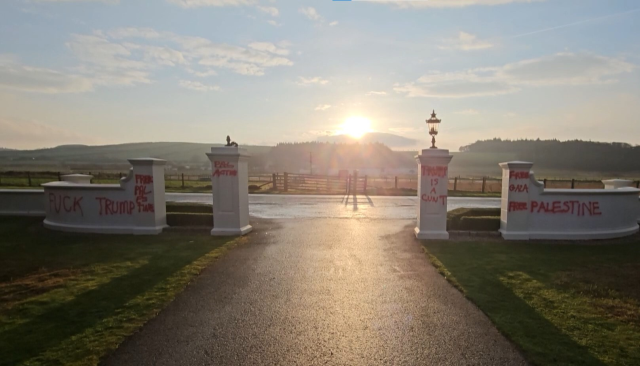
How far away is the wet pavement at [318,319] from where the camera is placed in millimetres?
3965

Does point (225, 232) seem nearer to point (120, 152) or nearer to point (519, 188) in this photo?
point (519, 188)

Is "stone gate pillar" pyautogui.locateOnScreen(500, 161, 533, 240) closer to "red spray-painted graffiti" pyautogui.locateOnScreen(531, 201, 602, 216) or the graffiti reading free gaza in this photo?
"red spray-painted graffiti" pyautogui.locateOnScreen(531, 201, 602, 216)

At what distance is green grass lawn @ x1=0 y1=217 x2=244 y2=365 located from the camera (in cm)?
415

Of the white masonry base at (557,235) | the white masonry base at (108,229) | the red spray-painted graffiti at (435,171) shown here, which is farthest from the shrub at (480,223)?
the white masonry base at (108,229)

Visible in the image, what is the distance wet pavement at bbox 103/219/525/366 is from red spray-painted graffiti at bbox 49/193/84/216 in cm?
591

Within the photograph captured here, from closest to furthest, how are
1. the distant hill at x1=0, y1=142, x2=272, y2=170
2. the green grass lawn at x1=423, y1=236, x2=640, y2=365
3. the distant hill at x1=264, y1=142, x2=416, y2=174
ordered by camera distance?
the green grass lawn at x1=423, y1=236, x2=640, y2=365 < the distant hill at x1=264, y1=142, x2=416, y2=174 < the distant hill at x1=0, y1=142, x2=272, y2=170

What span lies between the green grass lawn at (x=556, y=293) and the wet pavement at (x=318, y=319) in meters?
0.35

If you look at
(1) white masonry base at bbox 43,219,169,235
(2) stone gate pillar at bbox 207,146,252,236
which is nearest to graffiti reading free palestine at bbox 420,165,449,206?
(2) stone gate pillar at bbox 207,146,252,236

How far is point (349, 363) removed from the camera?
3.82m

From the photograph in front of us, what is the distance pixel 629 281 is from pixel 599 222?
13.8 ft

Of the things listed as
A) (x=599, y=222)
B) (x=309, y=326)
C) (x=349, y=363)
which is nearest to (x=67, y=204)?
(x=309, y=326)

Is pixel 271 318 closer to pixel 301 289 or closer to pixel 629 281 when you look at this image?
pixel 301 289

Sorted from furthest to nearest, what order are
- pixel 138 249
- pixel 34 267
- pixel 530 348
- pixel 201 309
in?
pixel 138 249, pixel 34 267, pixel 201 309, pixel 530 348

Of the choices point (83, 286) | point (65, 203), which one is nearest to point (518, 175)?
point (83, 286)
